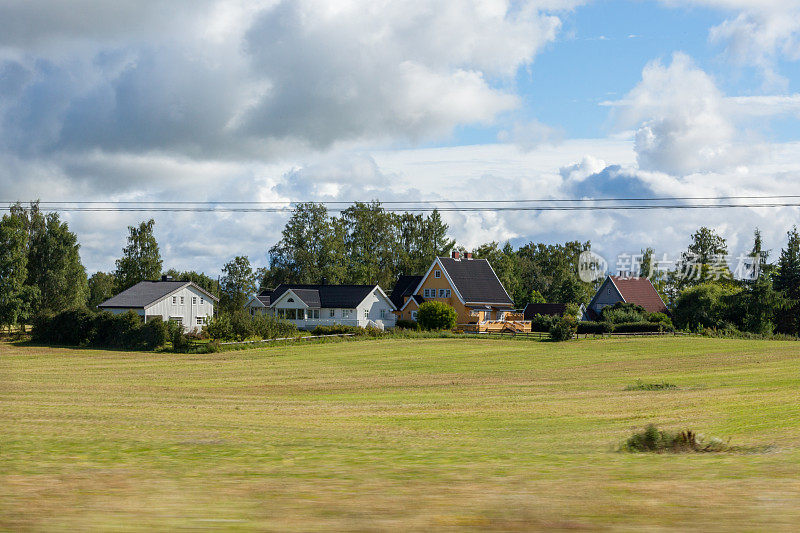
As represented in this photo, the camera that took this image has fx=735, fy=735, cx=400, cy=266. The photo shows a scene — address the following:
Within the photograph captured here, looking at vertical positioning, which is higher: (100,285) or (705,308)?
(100,285)

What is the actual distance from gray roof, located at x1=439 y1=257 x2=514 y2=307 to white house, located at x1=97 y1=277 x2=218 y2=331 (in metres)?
27.9

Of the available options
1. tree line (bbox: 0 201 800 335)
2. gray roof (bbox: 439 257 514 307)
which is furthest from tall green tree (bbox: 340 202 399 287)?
gray roof (bbox: 439 257 514 307)

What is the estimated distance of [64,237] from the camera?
81.3m

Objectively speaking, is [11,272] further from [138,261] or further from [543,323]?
[543,323]

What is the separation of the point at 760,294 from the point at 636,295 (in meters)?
21.4

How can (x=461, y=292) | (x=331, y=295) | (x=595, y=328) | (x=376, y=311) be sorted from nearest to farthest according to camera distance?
(x=595, y=328) < (x=331, y=295) < (x=461, y=292) < (x=376, y=311)

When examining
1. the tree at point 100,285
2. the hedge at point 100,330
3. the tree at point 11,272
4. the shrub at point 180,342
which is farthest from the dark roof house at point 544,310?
the tree at point 100,285

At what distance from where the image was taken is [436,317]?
73.5m

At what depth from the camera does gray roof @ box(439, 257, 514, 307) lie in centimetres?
8612

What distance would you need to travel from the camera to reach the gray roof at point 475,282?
86.1 metres

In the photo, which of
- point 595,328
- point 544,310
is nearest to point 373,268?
point 544,310

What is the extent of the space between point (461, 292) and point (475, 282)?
116 inches

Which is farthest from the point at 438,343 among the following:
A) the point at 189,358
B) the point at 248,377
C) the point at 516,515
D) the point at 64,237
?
the point at 516,515

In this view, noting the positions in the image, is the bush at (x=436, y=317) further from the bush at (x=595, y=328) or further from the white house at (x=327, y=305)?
the bush at (x=595, y=328)
